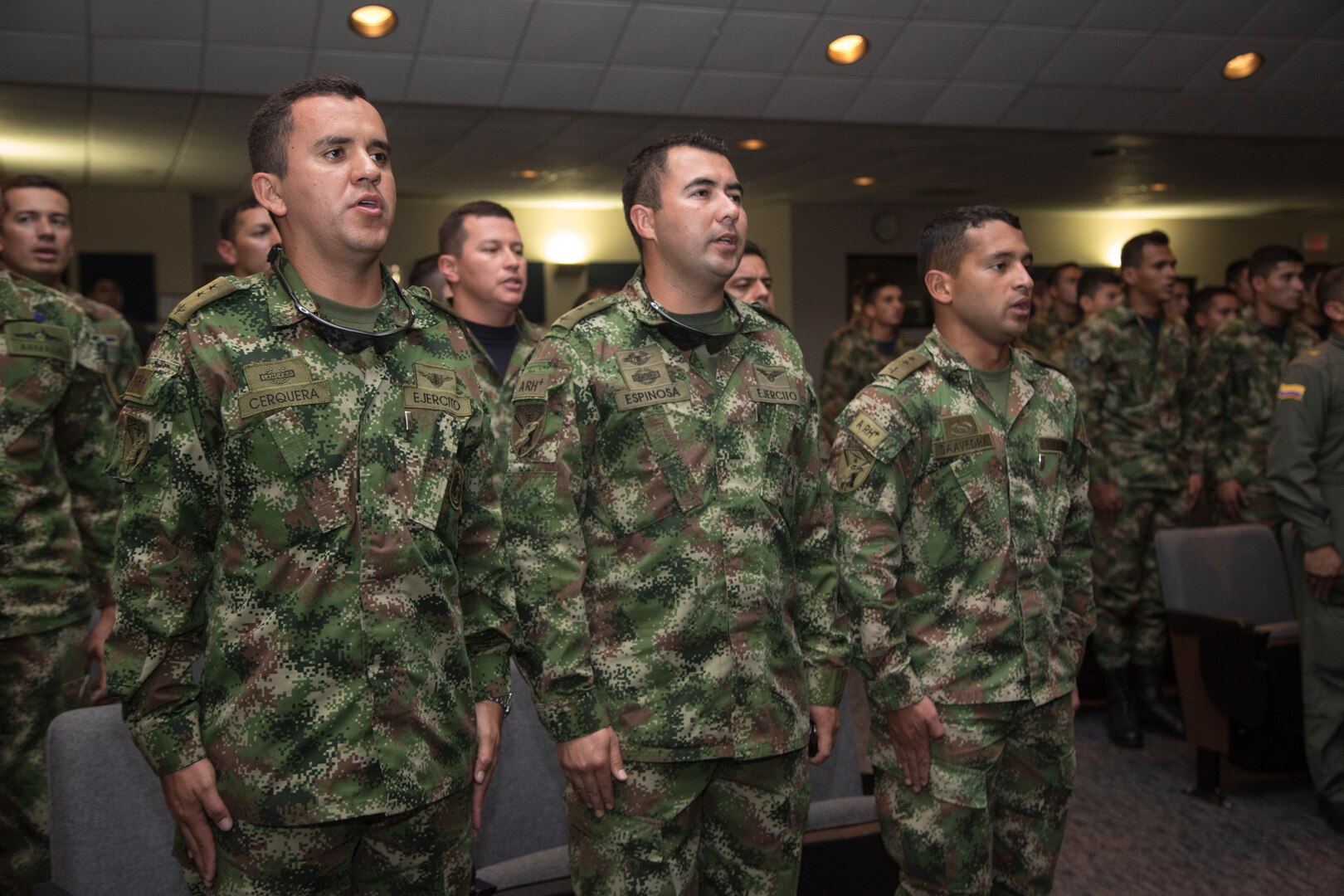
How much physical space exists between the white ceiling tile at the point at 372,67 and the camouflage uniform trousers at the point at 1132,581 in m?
4.26

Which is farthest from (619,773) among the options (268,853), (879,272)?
(879,272)

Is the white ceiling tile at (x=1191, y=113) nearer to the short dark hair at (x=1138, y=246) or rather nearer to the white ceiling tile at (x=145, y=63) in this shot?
the short dark hair at (x=1138, y=246)

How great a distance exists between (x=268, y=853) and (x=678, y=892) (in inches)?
25.4

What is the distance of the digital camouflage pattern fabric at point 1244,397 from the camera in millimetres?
4844

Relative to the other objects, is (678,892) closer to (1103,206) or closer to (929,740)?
(929,740)

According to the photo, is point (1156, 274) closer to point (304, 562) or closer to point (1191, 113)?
point (1191, 113)

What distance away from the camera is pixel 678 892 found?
172 cm

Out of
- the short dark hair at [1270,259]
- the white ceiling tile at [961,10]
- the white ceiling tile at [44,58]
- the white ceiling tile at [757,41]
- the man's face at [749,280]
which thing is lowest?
the man's face at [749,280]

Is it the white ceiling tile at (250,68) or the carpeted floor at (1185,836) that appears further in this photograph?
the white ceiling tile at (250,68)

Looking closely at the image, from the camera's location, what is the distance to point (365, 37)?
568cm

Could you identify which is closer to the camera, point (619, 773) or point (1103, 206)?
point (619, 773)

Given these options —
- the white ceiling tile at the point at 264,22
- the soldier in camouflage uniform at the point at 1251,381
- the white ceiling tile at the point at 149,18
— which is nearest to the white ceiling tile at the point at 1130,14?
the soldier in camouflage uniform at the point at 1251,381

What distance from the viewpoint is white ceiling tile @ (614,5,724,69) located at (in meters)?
5.79

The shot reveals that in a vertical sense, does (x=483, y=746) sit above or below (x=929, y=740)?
above
